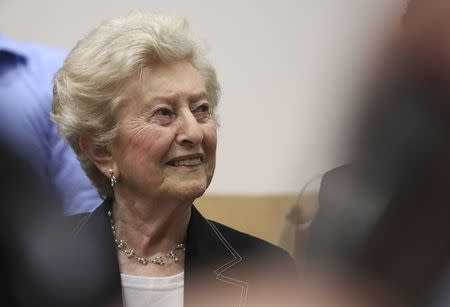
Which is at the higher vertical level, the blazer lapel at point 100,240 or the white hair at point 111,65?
the white hair at point 111,65

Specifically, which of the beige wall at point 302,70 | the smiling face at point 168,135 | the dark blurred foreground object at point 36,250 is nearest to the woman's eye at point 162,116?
the smiling face at point 168,135

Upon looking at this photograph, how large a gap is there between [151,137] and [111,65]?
131 millimetres

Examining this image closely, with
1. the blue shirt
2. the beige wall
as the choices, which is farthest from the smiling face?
the beige wall

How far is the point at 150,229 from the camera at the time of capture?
1.01 m

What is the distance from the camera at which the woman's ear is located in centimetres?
102

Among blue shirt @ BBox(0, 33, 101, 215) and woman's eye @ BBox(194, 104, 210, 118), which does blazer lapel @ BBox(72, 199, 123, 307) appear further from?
woman's eye @ BBox(194, 104, 210, 118)

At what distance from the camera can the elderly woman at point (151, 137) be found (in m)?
0.94

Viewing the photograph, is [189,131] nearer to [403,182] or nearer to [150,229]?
[150,229]

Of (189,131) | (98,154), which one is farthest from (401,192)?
(98,154)

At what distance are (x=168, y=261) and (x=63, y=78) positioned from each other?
1.18 feet

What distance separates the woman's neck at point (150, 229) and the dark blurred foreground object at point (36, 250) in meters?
0.39

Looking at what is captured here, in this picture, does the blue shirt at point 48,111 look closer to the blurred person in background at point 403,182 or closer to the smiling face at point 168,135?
the smiling face at point 168,135

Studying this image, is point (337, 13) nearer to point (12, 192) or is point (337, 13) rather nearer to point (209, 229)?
point (12, 192)

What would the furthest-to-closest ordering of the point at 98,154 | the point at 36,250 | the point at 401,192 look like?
the point at 98,154
the point at 36,250
the point at 401,192
